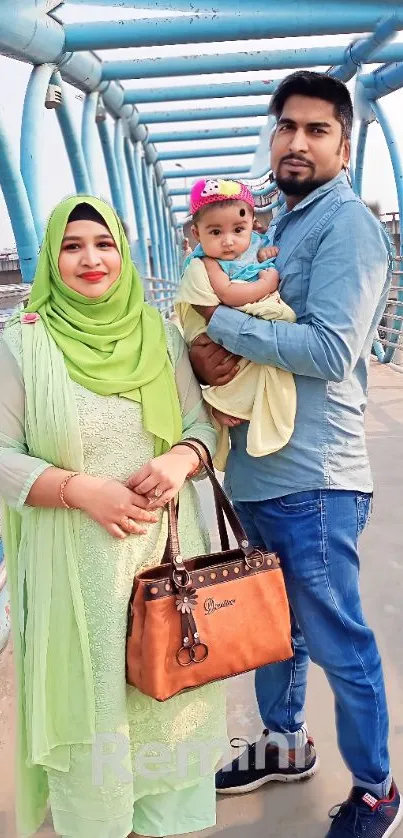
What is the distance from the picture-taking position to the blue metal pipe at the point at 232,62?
7962 millimetres

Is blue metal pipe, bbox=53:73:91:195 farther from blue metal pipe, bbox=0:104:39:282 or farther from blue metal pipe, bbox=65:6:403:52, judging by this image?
blue metal pipe, bbox=0:104:39:282

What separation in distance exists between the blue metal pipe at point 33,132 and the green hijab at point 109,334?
204 inches

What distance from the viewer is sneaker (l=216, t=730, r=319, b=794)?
176 cm

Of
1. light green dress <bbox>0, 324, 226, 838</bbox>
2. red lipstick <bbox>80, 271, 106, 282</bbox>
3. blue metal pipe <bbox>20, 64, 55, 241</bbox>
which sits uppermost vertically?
blue metal pipe <bbox>20, 64, 55, 241</bbox>

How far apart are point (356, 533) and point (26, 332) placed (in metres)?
0.81

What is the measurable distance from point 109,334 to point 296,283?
396mm

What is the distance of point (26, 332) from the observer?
1.31m


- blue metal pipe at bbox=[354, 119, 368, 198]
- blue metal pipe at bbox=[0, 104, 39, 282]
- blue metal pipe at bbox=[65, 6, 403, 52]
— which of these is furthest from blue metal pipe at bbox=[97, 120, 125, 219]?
blue metal pipe at bbox=[0, 104, 39, 282]

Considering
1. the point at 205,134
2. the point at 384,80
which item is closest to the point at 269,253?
the point at 384,80

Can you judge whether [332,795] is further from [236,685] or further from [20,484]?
[20,484]

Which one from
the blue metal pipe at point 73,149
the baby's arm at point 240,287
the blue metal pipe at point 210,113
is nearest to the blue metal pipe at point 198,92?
the blue metal pipe at point 210,113

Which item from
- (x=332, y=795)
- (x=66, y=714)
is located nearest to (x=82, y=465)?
(x=66, y=714)

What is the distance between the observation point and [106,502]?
4.14 feet

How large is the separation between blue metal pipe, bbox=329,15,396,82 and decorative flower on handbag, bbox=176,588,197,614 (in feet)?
19.9
